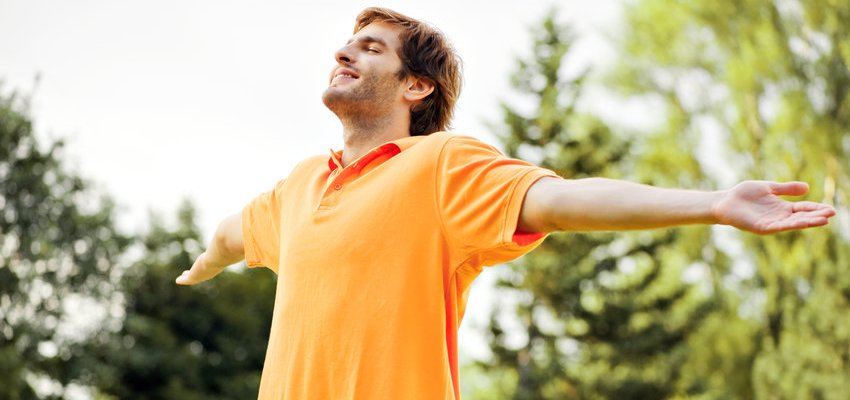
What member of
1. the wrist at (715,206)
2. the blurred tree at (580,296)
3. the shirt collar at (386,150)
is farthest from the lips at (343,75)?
the blurred tree at (580,296)

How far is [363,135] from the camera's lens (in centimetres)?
259

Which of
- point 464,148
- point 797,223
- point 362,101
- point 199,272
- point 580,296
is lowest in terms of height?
point 580,296

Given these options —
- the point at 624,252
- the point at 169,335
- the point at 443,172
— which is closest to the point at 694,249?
the point at 624,252

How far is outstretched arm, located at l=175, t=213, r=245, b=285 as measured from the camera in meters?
3.07

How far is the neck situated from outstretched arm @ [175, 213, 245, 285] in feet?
1.97

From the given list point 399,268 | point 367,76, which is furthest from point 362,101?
point 399,268

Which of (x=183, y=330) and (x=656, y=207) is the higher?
(x=656, y=207)

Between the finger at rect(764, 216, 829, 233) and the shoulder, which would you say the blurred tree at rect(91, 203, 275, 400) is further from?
the finger at rect(764, 216, 829, 233)

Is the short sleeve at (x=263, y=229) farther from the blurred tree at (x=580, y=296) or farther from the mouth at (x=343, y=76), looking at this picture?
the blurred tree at (x=580, y=296)

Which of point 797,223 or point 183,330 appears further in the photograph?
point 183,330

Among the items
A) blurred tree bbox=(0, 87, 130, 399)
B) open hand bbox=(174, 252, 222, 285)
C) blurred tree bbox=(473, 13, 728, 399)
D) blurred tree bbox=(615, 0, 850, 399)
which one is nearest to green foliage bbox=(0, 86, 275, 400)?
blurred tree bbox=(0, 87, 130, 399)

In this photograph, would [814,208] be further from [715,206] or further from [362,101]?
[362,101]

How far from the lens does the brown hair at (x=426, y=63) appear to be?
107 inches

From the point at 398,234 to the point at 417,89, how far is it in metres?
0.60
